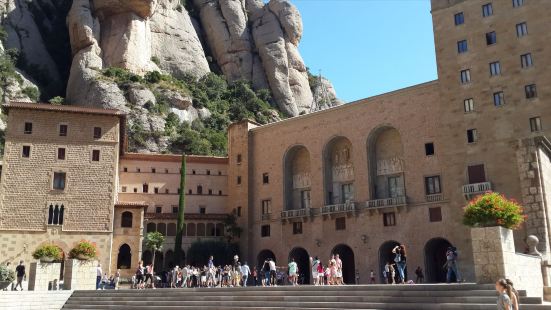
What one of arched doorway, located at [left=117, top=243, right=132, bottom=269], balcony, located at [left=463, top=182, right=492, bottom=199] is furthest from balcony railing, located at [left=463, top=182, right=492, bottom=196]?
arched doorway, located at [left=117, top=243, right=132, bottom=269]

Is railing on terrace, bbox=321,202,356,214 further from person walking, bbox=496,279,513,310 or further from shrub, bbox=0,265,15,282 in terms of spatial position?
person walking, bbox=496,279,513,310

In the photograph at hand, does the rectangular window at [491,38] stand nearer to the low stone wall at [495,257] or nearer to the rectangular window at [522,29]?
the rectangular window at [522,29]

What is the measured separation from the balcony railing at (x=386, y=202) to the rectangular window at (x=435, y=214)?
201 cm

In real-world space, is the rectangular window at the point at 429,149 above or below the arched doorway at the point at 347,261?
above

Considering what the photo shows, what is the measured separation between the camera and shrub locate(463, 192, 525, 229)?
52.2ft

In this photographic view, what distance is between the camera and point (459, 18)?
34781mm

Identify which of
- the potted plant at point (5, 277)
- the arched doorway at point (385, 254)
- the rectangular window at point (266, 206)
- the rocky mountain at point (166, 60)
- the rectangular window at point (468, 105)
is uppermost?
the rocky mountain at point (166, 60)

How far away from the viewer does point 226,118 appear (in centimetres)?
8094

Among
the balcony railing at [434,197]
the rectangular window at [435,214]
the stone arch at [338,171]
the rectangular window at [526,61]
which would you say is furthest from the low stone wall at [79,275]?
the rectangular window at [526,61]

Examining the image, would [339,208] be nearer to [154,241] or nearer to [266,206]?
[266,206]

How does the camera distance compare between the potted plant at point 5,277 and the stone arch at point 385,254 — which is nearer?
the potted plant at point 5,277

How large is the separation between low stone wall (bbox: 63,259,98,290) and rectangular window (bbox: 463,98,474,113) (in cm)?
2498

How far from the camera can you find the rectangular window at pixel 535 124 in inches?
1198

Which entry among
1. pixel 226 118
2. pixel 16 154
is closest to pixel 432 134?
pixel 16 154
